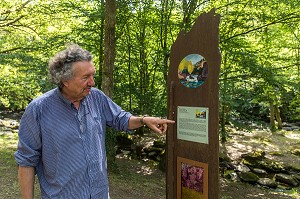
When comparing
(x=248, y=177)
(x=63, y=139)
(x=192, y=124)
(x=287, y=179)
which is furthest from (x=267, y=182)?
(x=63, y=139)

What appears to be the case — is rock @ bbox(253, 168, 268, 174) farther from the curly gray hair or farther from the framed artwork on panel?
the curly gray hair

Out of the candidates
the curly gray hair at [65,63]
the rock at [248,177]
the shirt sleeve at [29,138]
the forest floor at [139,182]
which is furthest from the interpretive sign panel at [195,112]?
the rock at [248,177]

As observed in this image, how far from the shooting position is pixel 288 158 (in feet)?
35.4

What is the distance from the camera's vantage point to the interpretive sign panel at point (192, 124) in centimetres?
267

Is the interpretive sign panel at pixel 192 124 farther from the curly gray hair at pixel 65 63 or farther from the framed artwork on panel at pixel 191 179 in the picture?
the curly gray hair at pixel 65 63

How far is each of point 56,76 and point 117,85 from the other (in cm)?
551

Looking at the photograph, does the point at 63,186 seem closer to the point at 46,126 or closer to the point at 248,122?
the point at 46,126

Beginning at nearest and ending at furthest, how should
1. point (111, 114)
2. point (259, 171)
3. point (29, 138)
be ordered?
point (29, 138)
point (111, 114)
point (259, 171)

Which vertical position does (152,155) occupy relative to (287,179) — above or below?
above

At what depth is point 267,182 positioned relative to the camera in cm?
820

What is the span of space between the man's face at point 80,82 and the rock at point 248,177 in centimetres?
742

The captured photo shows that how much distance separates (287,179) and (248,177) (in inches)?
45.4

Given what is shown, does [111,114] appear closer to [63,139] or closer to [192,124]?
[63,139]

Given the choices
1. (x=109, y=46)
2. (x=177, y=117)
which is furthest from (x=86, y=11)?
(x=177, y=117)
